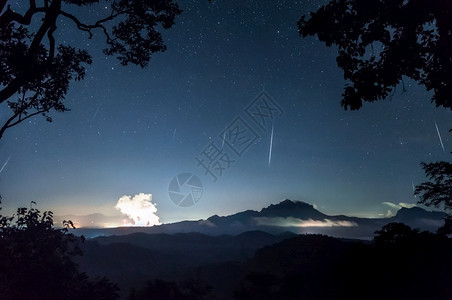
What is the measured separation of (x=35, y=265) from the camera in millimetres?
16641

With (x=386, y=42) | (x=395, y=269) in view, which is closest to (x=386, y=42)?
(x=386, y=42)

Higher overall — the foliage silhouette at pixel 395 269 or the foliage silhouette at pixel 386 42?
the foliage silhouette at pixel 386 42

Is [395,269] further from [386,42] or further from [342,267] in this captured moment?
[386,42]

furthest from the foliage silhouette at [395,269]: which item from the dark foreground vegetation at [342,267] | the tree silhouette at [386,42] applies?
the tree silhouette at [386,42]

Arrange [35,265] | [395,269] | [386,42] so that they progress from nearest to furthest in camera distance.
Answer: [386,42] < [35,265] < [395,269]

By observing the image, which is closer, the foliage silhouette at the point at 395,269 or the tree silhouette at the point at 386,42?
the tree silhouette at the point at 386,42

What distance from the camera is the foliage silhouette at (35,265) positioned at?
51.6 ft

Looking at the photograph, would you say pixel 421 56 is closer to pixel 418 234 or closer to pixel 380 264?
pixel 380 264

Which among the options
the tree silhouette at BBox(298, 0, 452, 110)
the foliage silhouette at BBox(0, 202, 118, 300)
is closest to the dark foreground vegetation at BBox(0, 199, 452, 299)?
the foliage silhouette at BBox(0, 202, 118, 300)

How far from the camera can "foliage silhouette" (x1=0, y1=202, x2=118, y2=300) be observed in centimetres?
1572

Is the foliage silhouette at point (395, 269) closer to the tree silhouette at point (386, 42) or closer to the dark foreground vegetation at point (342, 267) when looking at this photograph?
the dark foreground vegetation at point (342, 267)

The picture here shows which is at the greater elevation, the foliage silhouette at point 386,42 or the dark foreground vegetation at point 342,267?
the foliage silhouette at point 386,42

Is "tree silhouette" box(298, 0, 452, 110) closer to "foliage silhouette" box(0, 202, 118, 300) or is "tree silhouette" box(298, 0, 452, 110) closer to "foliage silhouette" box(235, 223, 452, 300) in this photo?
"foliage silhouette" box(235, 223, 452, 300)

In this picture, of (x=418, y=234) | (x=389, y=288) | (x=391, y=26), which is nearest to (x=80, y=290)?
(x=389, y=288)
